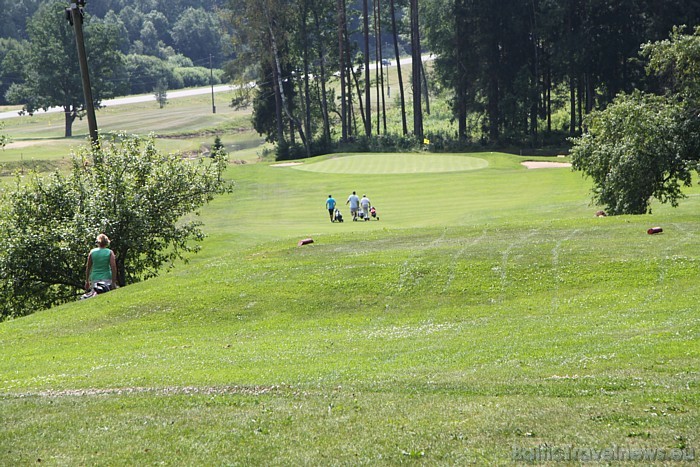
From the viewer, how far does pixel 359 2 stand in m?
196

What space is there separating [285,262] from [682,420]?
1638cm

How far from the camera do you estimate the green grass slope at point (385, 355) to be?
936 cm

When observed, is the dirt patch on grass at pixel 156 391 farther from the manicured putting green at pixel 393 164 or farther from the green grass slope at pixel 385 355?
the manicured putting green at pixel 393 164

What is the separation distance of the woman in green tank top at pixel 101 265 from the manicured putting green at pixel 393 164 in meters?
39.1

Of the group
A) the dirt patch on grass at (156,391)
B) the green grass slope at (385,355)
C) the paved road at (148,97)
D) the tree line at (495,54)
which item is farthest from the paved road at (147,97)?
the dirt patch on grass at (156,391)

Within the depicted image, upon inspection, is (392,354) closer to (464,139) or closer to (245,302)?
(245,302)

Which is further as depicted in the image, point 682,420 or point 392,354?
point 392,354

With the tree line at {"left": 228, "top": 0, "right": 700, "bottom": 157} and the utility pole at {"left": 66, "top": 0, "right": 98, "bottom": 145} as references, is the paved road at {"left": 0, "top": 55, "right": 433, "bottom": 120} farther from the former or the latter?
the utility pole at {"left": 66, "top": 0, "right": 98, "bottom": 145}

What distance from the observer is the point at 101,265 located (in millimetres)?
22438

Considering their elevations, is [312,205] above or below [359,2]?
below

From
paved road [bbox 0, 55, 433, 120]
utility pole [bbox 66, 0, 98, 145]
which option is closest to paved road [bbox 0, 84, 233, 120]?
paved road [bbox 0, 55, 433, 120]

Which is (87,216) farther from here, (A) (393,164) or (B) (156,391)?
(A) (393,164)

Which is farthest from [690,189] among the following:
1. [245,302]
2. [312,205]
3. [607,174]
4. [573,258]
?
[245,302]

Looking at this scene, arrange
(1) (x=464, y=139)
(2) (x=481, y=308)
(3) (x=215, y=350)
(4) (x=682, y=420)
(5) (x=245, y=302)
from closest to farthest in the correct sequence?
(4) (x=682, y=420)
(3) (x=215, y=350)
(2) (x=481, y=308)
(5) (x=245, y=302)
(1) (x=464, y=139)
